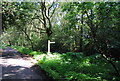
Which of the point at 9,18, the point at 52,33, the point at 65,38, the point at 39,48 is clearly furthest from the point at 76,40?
the point at 9,18

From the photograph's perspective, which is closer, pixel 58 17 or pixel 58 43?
pixel 58 43

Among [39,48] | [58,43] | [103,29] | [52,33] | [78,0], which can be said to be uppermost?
[78,0]

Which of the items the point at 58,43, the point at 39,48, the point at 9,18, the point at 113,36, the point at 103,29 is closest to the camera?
the point at 103,29

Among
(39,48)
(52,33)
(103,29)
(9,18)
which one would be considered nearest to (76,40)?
(52,33)

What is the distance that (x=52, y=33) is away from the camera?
12.5 m

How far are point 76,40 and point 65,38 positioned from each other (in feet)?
4.13

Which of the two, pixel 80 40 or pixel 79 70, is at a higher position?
pixel 80 40

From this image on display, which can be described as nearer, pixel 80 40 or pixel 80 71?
pixel 80 71

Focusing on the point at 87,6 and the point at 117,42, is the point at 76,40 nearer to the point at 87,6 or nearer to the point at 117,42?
the point at 117,42

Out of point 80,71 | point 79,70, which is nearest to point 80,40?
point 79,70

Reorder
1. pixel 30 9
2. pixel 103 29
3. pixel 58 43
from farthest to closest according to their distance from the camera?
pixel 58 43
pixel 30 9
pixel 103 29

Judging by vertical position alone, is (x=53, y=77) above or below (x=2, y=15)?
below

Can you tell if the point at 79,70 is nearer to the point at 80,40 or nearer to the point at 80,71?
the point at 80,71

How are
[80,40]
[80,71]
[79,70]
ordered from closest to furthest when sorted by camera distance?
[80,71] < [79,70] < [80,40]
